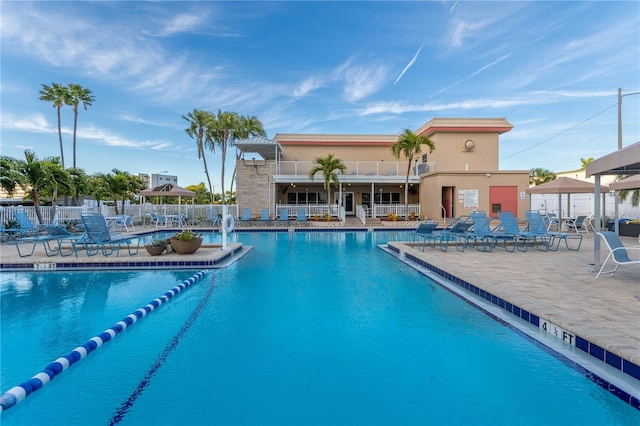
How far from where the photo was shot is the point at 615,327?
3314 mm

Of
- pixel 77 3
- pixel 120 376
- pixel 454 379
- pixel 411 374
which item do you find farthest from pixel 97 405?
pixel 77 3

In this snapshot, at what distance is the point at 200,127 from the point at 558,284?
92.3 ft

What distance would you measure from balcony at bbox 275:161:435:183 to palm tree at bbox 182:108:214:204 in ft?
31.3

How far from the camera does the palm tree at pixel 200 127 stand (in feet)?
91.8

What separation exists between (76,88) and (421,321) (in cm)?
3498

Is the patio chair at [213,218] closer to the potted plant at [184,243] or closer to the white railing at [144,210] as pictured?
the white railing at [144,210]

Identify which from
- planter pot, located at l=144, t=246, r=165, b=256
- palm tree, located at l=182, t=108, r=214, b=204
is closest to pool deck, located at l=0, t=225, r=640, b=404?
planter pot, located at l=144, t=246, r=165, b=256

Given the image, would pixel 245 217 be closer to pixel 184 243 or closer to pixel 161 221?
pixel 161 221

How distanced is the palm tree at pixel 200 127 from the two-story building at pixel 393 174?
7094mm

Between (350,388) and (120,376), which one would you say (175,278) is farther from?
(350,388)

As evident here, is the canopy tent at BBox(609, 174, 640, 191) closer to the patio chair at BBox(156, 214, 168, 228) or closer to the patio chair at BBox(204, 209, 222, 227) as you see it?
the patio chair at BBox(204, 209, 222, 227)

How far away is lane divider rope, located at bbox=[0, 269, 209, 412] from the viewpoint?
2.61m

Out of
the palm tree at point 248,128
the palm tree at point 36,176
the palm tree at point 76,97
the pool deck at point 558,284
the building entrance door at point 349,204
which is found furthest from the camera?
the palm tree at point 248,128

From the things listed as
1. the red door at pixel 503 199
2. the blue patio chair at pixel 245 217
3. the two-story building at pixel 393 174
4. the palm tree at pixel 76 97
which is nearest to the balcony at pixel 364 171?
the two-story building at pixel 393 174
